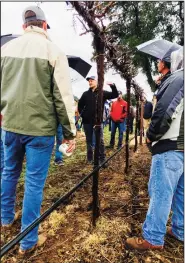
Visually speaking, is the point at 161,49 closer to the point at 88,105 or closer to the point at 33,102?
the point at 33,102

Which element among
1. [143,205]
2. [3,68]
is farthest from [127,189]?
[3,68]

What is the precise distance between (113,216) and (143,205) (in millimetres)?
649

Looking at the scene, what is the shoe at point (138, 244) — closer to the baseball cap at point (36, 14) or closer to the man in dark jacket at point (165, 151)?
the man in dark jacket at point (165, 151)

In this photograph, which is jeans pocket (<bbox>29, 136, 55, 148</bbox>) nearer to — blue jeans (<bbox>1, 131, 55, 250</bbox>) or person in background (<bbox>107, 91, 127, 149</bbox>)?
blue jeans (<bbox>1, 131, 55, 250</bbox>)

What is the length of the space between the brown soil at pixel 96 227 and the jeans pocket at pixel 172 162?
93 centimetres

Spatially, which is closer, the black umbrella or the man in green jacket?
the man in green jacket

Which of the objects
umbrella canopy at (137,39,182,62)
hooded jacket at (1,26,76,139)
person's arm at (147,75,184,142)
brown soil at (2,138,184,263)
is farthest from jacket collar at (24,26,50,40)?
brown soil at (2,138,184,263)

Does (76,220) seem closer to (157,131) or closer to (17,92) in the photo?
(157,131)

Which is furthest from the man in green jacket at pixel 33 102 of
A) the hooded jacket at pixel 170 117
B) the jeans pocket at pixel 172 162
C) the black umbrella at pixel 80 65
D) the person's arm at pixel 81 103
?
the person's arm at pixel 81 103

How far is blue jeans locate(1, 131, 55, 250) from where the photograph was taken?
224cm

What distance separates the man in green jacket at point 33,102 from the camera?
202 centimetres

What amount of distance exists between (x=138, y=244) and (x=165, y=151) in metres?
1.03

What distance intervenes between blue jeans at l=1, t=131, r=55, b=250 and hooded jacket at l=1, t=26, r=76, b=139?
3.8 inches

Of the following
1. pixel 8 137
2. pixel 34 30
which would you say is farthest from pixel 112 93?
pixel 8 137
